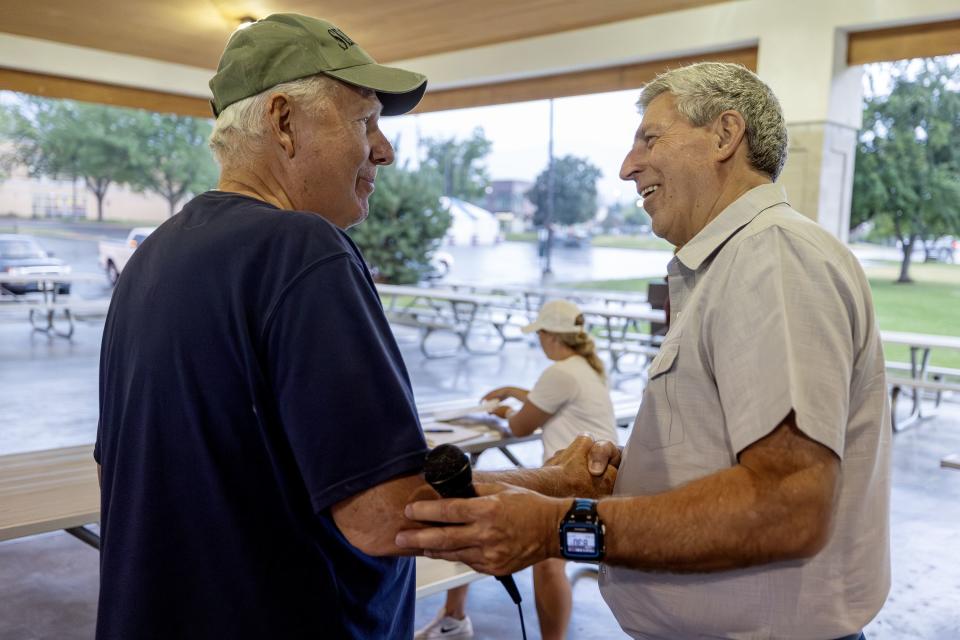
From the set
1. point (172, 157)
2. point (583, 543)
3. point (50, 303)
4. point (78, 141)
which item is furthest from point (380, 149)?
point (172, 157)

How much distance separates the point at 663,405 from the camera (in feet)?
4.18

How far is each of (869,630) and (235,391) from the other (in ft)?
11.6

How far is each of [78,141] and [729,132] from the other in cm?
1484

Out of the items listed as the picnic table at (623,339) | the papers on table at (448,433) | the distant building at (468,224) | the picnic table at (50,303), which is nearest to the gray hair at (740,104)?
the papers on table at (448,433)

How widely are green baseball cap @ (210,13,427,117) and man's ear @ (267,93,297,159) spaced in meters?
0.02

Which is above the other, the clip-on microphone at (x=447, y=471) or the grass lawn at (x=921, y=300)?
the clip-on microphone at (x=447, y=471)

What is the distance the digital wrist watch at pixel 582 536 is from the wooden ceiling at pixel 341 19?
550 cm

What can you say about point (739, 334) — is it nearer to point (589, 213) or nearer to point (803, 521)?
point (803, 521)

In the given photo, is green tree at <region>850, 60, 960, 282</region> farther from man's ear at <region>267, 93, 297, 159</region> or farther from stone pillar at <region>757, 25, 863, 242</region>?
man's ear at <region>267, 93, 297, 159</region>

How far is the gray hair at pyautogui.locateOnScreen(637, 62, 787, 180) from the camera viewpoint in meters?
1.34

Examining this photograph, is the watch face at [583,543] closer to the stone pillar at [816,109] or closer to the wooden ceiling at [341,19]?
the stone pillar at [816,109]

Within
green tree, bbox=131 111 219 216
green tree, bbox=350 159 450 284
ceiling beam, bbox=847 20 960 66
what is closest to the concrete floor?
ceiling beam, bbox=847 20 960 66

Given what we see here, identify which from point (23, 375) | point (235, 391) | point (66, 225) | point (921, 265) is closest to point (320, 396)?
point (235, 391)

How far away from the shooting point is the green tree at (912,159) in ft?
29.1
